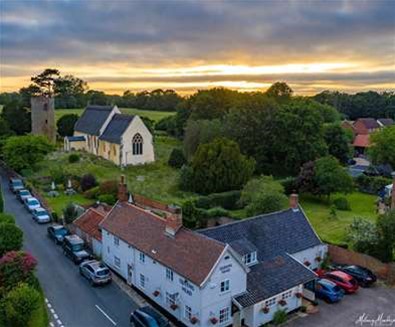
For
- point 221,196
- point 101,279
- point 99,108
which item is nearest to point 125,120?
point 99,108

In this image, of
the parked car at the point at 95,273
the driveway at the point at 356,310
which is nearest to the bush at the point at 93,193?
the parked car at the point at 95,273

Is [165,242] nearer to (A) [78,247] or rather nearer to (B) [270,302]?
(B) [270,302]

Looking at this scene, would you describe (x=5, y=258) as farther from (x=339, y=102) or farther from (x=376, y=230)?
(x=339, y=102)

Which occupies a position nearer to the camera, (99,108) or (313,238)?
(313,238)

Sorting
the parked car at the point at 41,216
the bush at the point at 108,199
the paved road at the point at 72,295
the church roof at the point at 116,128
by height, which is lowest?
the paved road at the point at 72,295

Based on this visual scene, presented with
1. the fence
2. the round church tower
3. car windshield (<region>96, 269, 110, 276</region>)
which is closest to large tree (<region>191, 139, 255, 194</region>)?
the fence

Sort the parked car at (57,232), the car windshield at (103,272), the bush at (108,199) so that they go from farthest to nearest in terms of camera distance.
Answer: the bush at (108,199) < the parked car at (57,232) < the car windshield at (103,272)

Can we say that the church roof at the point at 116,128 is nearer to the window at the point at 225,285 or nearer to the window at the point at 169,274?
the window at the point at 169,274
